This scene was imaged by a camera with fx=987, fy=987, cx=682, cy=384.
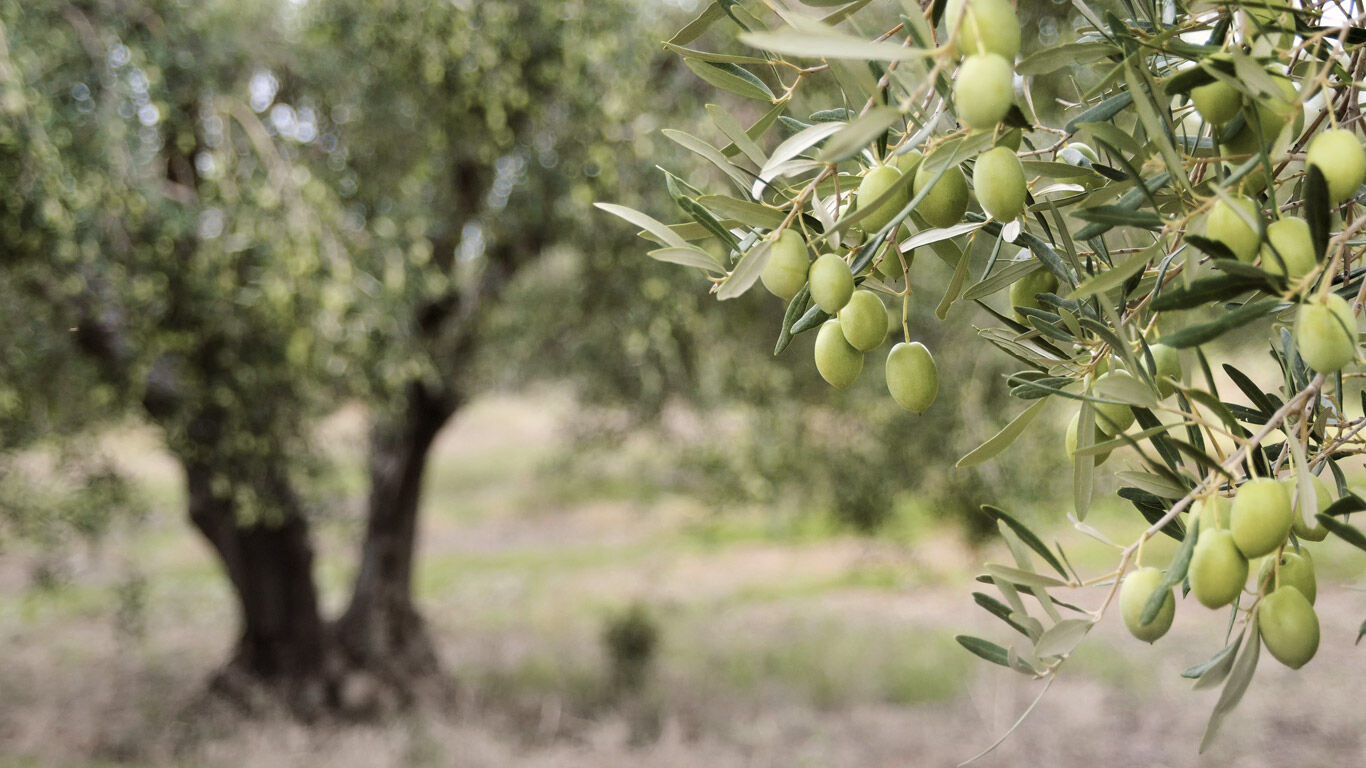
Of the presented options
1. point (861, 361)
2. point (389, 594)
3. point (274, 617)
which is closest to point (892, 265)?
point (861, 361)

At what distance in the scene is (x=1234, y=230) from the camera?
0.53m

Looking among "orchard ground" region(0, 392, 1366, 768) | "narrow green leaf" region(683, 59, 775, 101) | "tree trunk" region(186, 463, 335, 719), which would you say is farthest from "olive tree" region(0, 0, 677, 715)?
"narrow green leaf" region(683, 59, 775, 101)

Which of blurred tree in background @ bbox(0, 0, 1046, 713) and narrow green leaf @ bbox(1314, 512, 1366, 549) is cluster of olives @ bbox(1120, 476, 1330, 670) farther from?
blurred tree in background @ bbox(0, 0, 1046, 713)

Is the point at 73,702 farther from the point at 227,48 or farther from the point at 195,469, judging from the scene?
the point at 227,48

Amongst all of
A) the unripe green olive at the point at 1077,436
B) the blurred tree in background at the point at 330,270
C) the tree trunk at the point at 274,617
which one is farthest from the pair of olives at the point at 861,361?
the tree trunk at the point at 274,617

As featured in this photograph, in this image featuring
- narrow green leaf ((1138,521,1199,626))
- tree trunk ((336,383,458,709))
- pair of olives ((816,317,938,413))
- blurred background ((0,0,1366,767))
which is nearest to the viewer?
narrow green leaf ((1138,521,1199,626))

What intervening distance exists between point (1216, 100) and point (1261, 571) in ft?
0.88

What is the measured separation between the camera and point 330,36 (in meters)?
4.29

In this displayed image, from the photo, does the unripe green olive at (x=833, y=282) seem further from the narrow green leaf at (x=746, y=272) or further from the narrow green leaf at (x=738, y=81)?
the narrow green leaf at (x=738, y=81)

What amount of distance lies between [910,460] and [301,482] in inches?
135

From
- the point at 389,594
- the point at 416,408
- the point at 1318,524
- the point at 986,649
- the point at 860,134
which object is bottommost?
the point at 389,594

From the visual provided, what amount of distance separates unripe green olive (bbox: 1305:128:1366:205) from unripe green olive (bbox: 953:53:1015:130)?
0.60 feet

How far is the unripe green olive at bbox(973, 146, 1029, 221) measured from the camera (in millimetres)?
542

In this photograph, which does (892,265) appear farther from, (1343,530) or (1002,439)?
(1343,530)
